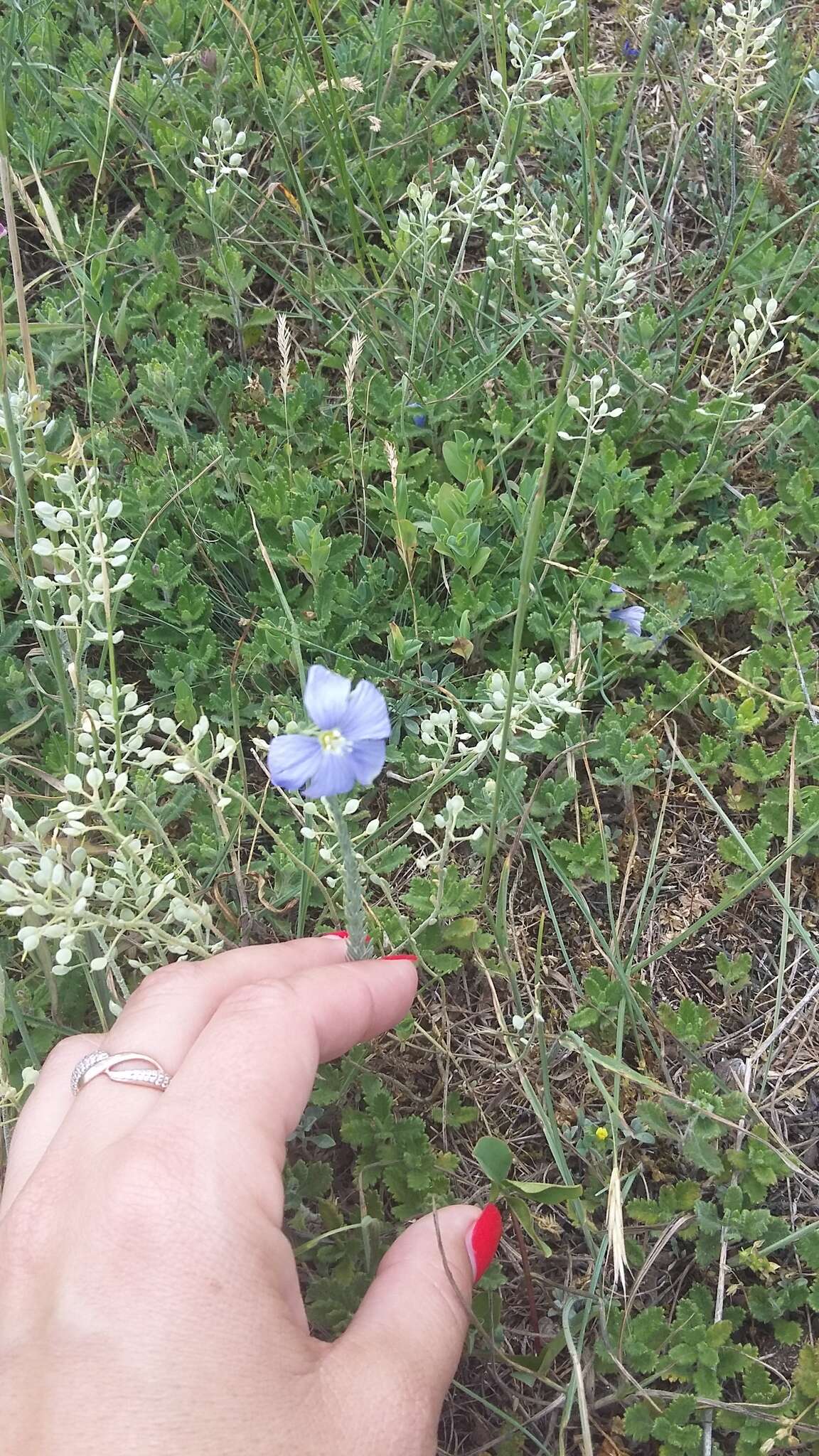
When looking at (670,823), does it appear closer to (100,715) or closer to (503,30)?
(100,715)

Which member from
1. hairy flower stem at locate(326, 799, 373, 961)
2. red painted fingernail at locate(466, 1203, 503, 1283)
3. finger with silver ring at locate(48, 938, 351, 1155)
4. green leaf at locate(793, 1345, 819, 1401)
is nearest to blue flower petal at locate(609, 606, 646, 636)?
hairy flower stem at locate(326, 799, 373, 961)

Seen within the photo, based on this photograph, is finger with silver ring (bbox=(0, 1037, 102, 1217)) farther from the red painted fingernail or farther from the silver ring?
the red painted fingernail

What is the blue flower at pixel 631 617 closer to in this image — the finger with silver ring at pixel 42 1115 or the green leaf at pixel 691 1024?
the green leaf at pixel 691 1024

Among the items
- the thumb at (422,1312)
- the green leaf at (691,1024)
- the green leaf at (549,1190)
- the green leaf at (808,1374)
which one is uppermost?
the thumb at (422,1312)

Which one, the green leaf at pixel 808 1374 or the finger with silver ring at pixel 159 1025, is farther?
A: the green leaf at pixel 808 1374

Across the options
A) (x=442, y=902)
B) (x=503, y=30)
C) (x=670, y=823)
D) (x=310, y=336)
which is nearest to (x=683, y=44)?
(x=503, y=30)

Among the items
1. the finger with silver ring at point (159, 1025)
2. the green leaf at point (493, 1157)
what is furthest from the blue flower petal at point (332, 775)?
the green leaf at point (493, 1157)
